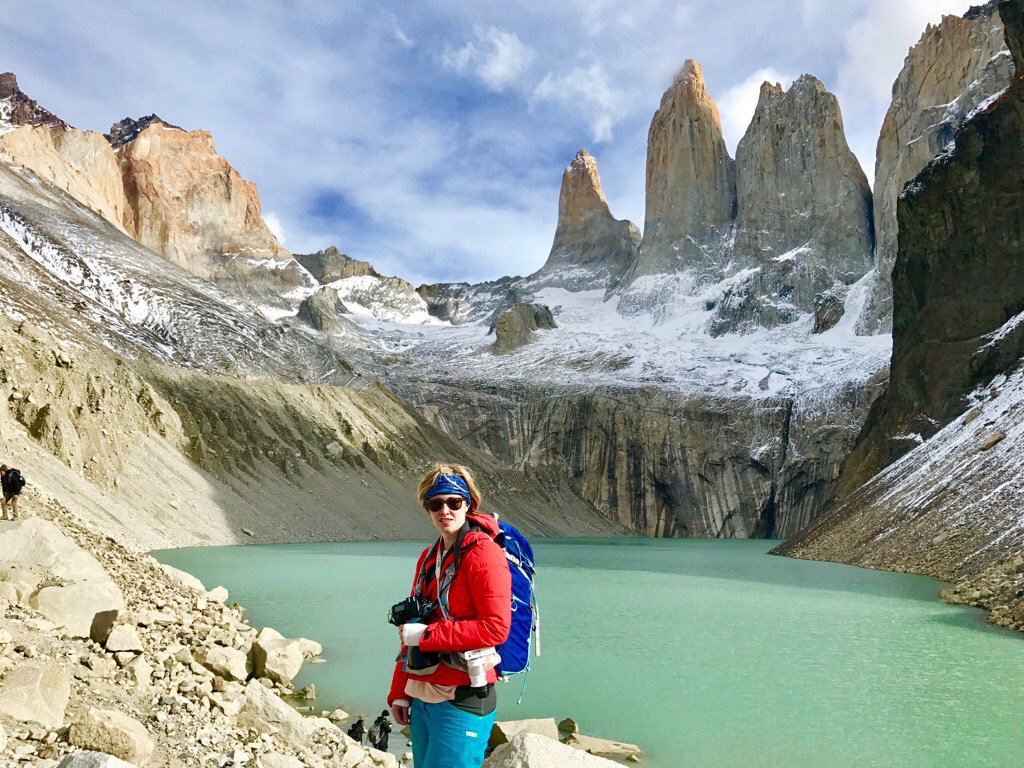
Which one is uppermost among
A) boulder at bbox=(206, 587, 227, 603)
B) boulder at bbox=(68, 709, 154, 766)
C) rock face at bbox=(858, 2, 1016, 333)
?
rock face at bbox=(858, 2, 1016, 333)

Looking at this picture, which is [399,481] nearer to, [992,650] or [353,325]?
[992,650]

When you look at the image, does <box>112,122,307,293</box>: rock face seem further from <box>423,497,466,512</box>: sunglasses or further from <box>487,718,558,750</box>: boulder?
<box>423,497,466,512</box>: sunglasses

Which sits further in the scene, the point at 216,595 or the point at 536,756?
the point at 216,595

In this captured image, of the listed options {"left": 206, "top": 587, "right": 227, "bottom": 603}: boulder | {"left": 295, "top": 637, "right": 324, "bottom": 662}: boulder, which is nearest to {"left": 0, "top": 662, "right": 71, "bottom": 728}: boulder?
{"left": 295, "top": 637, "right": 324, "bottom": 662}: boulder

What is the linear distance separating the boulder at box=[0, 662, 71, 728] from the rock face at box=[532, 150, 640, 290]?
145 meters

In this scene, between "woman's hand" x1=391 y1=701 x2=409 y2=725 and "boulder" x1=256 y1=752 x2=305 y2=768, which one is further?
"boulder" x1=256 y1=752 x2=305 y2=768

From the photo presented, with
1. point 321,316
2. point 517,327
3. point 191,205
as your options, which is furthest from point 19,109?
point 517,327

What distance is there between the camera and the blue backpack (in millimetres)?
3625

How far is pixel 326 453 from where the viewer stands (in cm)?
5594

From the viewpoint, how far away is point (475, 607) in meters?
3.46

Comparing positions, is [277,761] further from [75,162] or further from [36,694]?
[75,162]

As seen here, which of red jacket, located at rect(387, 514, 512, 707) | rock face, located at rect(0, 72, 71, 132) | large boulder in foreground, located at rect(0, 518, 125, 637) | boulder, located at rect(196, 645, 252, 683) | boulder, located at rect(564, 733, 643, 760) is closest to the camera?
red jacket, located at rect(387, 514, 512, 707)

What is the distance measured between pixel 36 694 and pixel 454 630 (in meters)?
3.28

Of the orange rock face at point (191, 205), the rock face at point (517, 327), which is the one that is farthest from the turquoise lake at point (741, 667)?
the orange rock face at point (191, 205)
